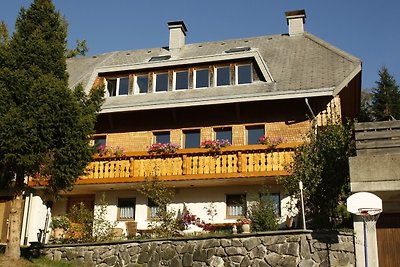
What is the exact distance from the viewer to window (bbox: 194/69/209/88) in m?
22.4

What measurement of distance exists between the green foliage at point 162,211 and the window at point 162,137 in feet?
8.22

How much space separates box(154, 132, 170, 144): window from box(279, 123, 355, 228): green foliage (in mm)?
6512

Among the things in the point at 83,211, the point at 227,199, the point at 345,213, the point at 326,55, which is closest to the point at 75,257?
the point at 83,211

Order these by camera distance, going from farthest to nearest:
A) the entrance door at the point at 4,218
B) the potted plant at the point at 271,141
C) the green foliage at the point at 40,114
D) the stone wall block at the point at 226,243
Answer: the entrance door at the point at 4,218
the potted plant at the point at 271,141
the stone wall block at the point at 226,243
the green foliage at the point at 40,114

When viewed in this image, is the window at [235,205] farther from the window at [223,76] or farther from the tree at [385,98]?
the tree at [385,98]

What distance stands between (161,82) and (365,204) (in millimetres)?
12368

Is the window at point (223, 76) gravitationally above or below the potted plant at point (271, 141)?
above

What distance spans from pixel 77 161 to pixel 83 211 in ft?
13.2

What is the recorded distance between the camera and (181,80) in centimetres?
2284

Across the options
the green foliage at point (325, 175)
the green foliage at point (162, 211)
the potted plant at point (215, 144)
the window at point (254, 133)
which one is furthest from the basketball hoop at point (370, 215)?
the window at point (254, 133)

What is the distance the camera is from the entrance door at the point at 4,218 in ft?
68.5

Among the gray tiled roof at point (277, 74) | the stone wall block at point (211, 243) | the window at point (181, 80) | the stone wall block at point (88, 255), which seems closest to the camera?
the stone wall block at point (211, 243)

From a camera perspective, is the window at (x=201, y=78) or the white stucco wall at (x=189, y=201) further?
the window at (x=201, y=78)

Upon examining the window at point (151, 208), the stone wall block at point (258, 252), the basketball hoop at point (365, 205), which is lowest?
the stone wall block at point (258, 252)
